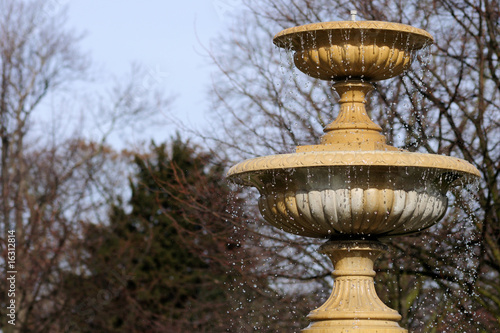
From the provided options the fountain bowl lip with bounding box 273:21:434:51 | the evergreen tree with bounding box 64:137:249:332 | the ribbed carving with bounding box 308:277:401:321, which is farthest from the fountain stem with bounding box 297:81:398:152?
the evergreen tree with bounding box 64:137:249:332

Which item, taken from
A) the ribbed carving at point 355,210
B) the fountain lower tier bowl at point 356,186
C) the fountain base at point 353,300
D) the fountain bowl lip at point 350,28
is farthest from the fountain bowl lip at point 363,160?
the fountain bowl lip at point 350,28

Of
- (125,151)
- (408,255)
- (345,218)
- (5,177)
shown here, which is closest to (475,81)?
(408,255)

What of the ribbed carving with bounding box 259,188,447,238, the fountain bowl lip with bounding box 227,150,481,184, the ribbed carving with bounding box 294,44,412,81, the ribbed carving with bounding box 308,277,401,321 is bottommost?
the ribbed carving with bounding box 308,277,401,321

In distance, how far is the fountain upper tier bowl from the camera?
5.82m

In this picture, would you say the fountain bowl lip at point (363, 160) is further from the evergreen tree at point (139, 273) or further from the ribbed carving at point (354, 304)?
the evergreen tree at point (139, 273)

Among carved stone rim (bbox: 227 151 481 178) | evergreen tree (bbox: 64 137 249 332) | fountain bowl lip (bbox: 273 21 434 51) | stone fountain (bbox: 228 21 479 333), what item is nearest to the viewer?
carved stone rim (bbox: 227 151 481 178)

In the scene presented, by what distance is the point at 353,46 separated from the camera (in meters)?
5.90

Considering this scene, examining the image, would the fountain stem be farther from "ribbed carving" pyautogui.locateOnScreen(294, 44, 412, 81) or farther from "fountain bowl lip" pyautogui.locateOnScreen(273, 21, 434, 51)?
"fountain bowl lip" pyautogui.locateOnScreen(273, 21, 434, 51)

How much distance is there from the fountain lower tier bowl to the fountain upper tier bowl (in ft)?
3.24

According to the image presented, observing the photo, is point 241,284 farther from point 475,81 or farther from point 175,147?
point 175,147

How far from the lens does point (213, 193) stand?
10055 mm

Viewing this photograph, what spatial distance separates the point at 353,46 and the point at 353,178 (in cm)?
109

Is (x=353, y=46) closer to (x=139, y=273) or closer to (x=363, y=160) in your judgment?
(x=363, y=160)

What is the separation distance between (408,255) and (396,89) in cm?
233
